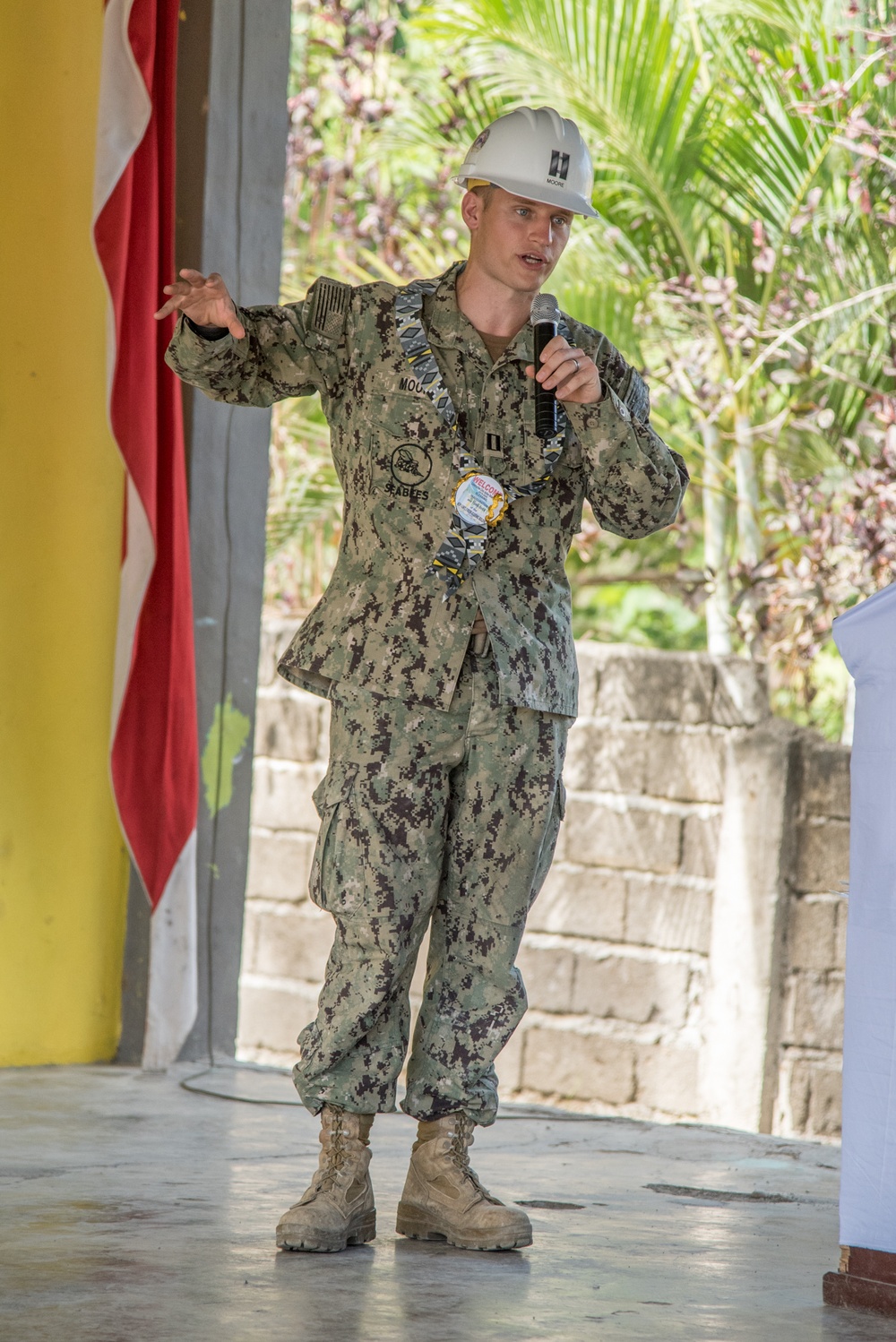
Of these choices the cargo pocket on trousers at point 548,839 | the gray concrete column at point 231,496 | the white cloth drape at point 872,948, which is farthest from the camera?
the gray concrete column at point 231,496

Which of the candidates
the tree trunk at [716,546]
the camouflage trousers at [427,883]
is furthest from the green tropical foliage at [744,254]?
the camouflage trousers at [427,883]

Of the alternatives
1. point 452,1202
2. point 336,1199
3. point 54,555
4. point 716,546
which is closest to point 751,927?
point 716,546

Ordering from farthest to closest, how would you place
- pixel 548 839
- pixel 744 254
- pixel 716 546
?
pixel 716 546 → pixel 744 254 → pixel 548 839

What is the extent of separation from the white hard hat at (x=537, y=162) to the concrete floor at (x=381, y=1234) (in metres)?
1.68

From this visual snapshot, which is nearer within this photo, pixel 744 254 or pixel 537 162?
pixel 537 162

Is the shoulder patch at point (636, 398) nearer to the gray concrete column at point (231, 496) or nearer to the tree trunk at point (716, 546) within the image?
the gray concrete column at point (231, 496)

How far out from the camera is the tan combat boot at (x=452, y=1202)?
2641mm

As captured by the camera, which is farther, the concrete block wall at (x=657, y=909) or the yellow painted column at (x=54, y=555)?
the concrete block wall at (x=657, y=909)

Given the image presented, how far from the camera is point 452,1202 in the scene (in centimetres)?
268

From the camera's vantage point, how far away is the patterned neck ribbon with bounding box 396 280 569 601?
2719 mm

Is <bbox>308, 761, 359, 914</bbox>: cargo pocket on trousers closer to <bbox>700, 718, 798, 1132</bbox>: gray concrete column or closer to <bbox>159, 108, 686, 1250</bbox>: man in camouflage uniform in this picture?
<bbox>159, 108, 686, 1250</bbox>: man in camouflage uniform

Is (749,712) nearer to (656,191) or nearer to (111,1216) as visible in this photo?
(656,191)

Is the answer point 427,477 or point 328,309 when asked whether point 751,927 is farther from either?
point 328,309

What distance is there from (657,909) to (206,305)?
11.6 ft
